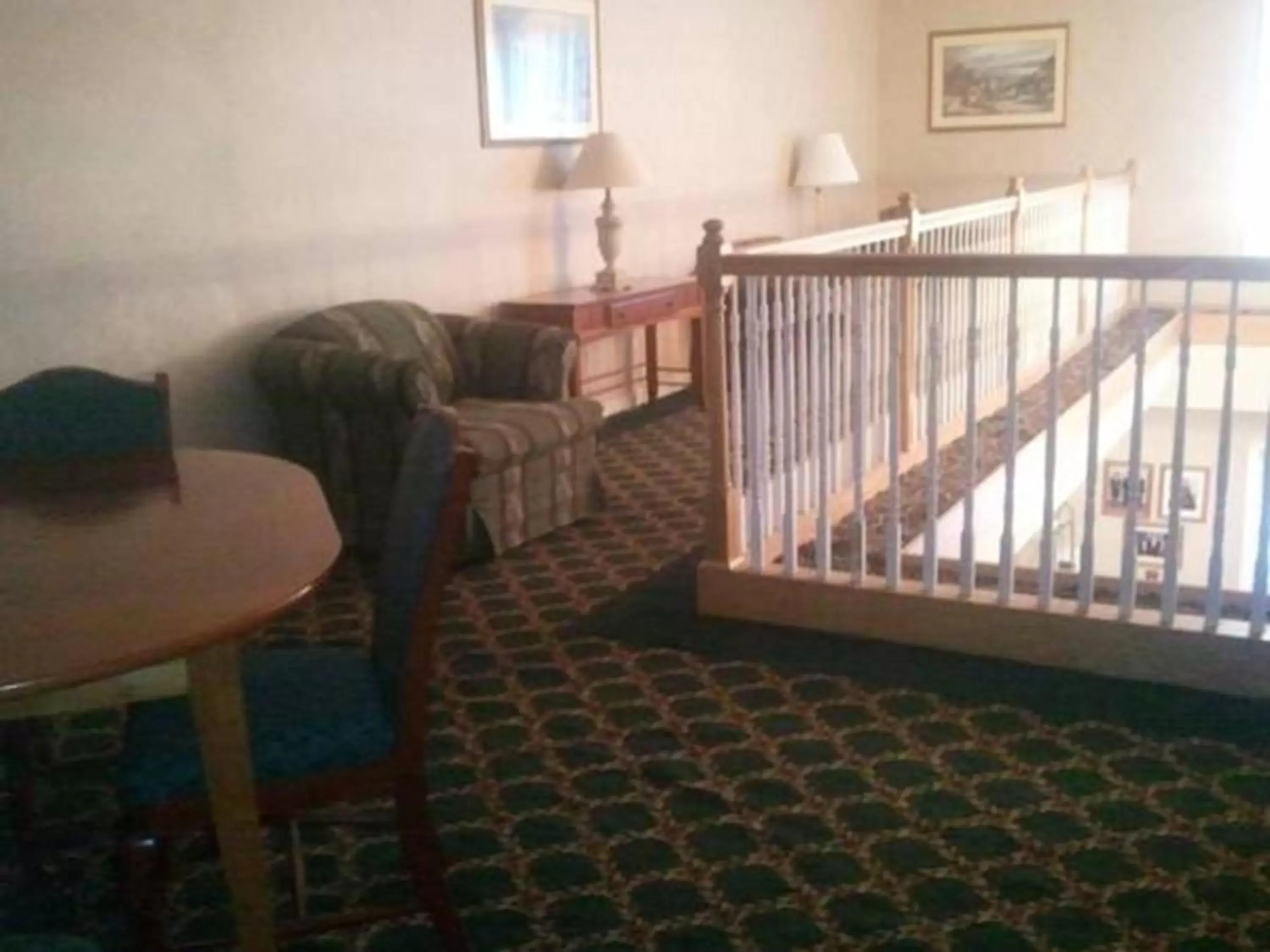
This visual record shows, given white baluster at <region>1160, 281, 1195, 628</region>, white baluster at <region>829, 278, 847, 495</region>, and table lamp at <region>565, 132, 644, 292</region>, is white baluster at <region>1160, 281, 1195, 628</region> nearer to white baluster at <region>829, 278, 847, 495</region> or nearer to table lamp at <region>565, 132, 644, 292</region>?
white baluster at <region>829, 278, 847, 495</region>

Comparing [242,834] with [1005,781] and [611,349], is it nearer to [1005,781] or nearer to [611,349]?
[1005,781]

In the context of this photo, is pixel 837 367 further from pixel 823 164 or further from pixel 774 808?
pixel 823 164

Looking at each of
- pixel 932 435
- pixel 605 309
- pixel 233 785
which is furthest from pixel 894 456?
pixel 605 309

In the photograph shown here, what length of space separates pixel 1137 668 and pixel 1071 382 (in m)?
3.69

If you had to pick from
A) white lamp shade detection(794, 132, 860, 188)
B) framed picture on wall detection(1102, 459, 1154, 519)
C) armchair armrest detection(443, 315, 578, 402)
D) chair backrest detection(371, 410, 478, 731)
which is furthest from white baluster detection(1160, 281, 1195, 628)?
framed picture on wall detection(1102, 459, 1154, 519)

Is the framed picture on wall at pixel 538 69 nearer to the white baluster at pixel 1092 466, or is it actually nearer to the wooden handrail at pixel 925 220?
the wooden handrail at pixel 925 220

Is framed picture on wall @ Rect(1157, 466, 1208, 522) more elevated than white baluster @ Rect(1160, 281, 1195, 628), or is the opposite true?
white baluster @ Rect(1160, 281, 1195, 628)

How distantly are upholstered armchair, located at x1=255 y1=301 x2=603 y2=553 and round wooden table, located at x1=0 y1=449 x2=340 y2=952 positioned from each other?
72.9 inches

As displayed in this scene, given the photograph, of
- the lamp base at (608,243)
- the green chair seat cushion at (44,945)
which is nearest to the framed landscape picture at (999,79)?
the lamp base at (608,243)

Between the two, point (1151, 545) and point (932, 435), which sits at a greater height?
point (932, 435)

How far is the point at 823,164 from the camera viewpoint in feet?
26.7

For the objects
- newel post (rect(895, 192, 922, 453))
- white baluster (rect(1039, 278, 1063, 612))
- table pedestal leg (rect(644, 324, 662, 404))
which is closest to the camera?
white baluster (rect(1039, 278, 1063, 612))

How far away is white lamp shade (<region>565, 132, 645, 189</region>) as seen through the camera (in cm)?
583

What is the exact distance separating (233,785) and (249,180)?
3162 mm
